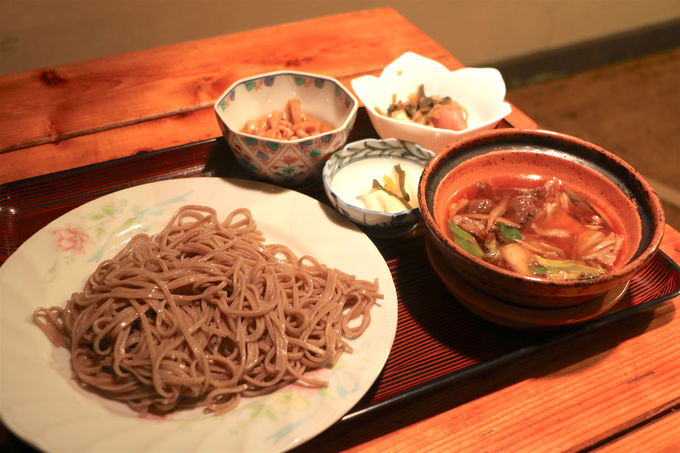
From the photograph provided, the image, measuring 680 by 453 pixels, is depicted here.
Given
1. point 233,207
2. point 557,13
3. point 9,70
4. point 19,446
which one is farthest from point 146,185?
point 557,13

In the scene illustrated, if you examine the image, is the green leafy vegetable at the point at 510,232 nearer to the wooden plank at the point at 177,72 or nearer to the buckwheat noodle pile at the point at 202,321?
the buckwheat noodle pile at the point at 202,321

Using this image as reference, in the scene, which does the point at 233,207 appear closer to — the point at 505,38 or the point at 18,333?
the point at 18,333

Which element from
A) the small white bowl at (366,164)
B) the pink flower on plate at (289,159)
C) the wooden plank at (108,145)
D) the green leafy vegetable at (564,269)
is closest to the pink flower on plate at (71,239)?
the wooden plank at (108,145)

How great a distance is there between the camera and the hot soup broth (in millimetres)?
1576

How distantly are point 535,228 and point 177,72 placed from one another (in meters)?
2.08

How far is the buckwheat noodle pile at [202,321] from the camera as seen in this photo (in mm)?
1442

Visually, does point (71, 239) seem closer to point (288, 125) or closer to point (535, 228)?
point (288, 125)

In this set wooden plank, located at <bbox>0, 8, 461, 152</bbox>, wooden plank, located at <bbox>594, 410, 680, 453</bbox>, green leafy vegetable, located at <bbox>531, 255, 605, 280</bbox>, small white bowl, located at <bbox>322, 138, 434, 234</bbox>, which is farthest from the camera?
wooden plank, located at <bbox>0, 8, 461, 152</bbox>

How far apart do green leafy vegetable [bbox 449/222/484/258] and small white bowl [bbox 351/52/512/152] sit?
62 cm

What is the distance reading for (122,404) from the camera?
1422mm

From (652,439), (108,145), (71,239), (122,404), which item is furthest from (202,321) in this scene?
(652,439)

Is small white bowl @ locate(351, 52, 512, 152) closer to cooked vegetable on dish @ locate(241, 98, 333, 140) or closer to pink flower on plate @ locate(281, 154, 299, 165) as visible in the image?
cooked vegetable on dish @ locate(241, 98, 333, 140)

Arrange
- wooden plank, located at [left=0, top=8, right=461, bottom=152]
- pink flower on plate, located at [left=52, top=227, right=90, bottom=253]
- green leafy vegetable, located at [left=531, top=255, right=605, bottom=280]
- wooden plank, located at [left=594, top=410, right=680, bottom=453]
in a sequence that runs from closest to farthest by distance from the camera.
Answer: wooden plank, located at [left=594, top=410, right=680, bottom=453] < green leafy vegetable, located at [left=531, top=255, right=605, bottom=280] < pink flower on plate, located at [left=52, top=227, right=90, bottom=253] < wooden plank, located at [left=0, top=8, right=461, bottom=152]

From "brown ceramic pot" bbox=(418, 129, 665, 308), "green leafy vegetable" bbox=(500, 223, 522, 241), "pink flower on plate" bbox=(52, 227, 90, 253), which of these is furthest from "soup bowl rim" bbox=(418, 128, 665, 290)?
"pink flower on plate" bbox=(52, 227, 90, 253)
